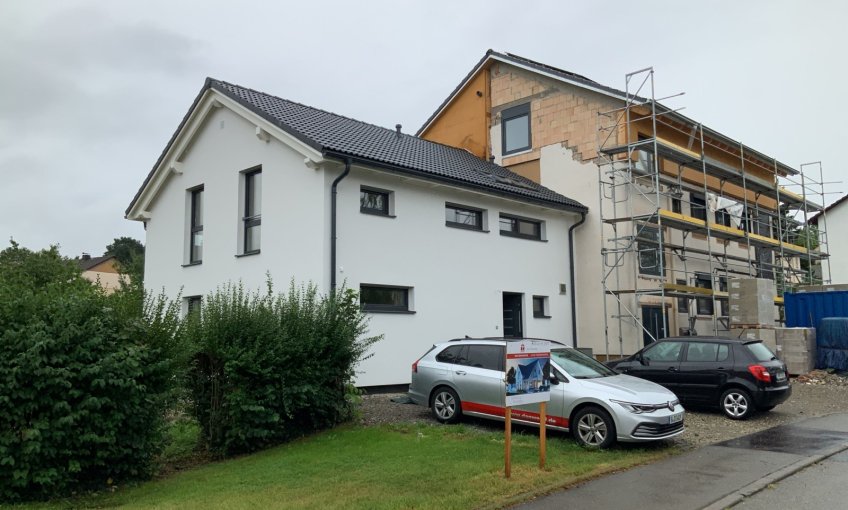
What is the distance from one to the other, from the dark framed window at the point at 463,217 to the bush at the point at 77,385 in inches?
352

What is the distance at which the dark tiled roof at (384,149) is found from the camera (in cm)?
1506

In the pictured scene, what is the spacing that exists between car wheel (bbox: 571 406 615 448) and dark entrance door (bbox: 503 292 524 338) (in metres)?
8.95

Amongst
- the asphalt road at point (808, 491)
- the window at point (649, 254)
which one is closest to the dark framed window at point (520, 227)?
the window at point (649, 254)

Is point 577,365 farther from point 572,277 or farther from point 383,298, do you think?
point 572,277

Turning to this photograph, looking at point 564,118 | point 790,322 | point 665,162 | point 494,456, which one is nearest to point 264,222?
point 494,456

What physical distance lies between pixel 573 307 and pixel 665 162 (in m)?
5.97

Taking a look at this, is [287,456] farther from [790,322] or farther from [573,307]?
[790,322]

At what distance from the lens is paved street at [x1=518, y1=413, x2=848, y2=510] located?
6977 millimetres

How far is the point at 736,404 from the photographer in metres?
12.1

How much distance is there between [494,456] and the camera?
872cm

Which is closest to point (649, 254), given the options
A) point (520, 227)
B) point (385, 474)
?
point (520, 227)

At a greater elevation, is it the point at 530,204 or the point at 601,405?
the point at 530,204

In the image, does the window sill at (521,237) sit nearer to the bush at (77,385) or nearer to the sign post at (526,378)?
the sign post at (526,378)

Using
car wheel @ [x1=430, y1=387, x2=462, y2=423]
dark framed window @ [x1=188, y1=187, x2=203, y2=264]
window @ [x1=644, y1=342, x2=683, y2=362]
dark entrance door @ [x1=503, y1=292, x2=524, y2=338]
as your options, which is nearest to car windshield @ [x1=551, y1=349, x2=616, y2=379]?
car wheel @ [x1=430, y1=387, x2=462, y2=423]
